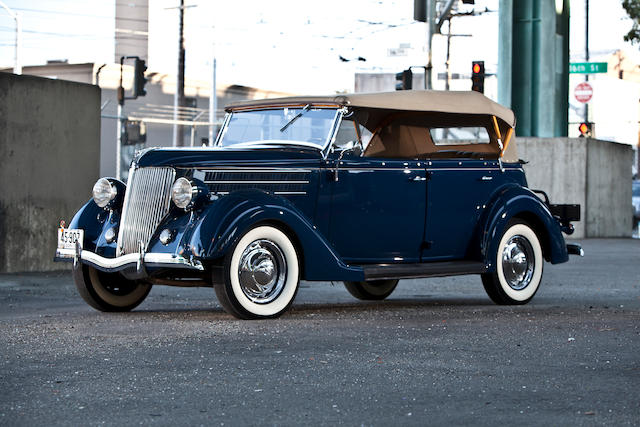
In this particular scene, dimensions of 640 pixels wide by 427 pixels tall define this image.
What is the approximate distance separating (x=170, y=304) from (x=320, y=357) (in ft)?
13.6

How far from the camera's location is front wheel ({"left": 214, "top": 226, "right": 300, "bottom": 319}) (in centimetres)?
875

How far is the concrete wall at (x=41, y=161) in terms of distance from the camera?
14125 millimetres

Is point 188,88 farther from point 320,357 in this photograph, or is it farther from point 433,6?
point 320,357

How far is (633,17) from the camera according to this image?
33594 mm

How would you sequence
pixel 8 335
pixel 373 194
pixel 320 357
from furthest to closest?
pixel 373 194 < pixel 8 335 < pixel 320 357

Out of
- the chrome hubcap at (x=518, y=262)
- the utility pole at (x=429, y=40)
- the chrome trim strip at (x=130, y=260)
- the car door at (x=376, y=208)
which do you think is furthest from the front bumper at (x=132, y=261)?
the utility pole at (x=429, y=40)

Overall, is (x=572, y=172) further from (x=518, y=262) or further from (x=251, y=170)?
(x=251, y=170)

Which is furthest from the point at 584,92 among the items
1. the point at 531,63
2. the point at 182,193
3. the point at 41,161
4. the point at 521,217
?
the point at 182,193

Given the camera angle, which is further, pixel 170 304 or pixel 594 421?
pixel 170 304

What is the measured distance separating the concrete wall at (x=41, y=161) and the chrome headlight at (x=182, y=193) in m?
5.84

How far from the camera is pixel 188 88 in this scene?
59844 mm

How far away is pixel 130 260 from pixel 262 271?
1.04 meters

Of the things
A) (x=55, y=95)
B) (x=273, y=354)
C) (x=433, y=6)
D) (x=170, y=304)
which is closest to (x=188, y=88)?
(x=433, y=6)

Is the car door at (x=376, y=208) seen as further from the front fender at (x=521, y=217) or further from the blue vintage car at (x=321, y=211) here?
the front fender at (x=521, y=217)
